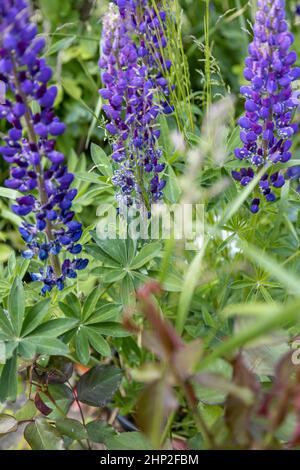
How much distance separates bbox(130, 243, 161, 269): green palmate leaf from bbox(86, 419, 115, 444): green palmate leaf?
0.37 metres

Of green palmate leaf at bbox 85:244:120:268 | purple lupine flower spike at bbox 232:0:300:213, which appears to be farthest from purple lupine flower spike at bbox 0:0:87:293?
purple lupine flower spike at bbox 232:0:300:213

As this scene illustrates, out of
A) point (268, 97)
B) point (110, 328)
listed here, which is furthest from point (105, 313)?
point (268, 97)

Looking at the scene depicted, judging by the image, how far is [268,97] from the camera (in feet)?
4.41

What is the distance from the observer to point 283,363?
95 cm

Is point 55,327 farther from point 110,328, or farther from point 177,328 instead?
point 177,328

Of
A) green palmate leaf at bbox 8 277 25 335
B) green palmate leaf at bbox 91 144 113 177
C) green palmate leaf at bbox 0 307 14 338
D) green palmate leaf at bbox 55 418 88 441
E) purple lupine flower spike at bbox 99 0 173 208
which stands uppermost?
purple lupine flower spike at bbox 99 0 173 208

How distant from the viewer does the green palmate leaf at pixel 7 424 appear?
135cm

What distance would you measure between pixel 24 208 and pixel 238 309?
55 centimetres

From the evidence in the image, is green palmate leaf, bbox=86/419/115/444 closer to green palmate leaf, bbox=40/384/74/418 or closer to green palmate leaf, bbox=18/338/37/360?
green palmate leaf, bbox=40/384/74/418

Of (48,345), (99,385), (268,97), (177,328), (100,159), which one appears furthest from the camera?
(100,159)

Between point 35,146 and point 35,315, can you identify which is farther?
point 35,315

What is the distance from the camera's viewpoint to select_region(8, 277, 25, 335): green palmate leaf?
1.28 metres

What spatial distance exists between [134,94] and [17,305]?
508 millimetres

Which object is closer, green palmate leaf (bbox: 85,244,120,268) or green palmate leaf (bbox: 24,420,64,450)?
green palmate leaf (bbox: 24,420,64,450)
